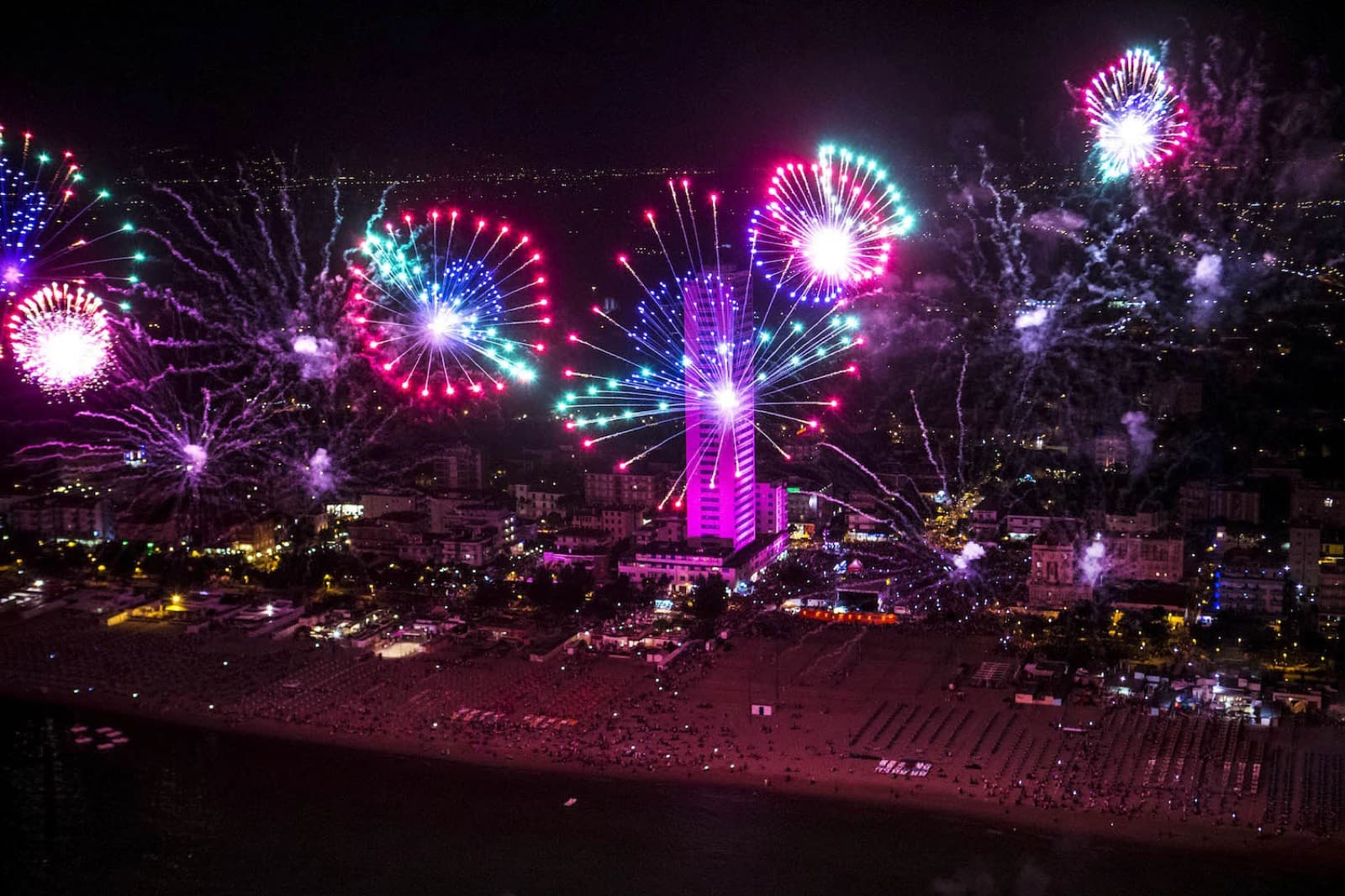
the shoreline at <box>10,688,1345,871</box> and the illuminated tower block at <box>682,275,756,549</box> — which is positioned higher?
the illuminated tower block at <box>682,275,756,549</box>

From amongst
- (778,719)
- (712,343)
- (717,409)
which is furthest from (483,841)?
(712,343)

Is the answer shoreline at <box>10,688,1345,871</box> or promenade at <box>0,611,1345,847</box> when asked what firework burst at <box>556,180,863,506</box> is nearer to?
promenade at <box>0,611,1345,847</box>

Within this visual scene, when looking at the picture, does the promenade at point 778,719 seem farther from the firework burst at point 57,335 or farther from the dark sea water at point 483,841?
the firework burst at point 57,335

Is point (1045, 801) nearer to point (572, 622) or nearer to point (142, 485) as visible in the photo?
point (572, 622)

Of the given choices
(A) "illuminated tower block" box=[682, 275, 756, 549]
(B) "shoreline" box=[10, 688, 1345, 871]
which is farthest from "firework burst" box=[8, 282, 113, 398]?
(A) "illuminated tower block" box=[682, 275, 756, 549]

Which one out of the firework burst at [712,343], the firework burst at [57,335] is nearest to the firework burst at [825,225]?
the firework burst at [712,343]

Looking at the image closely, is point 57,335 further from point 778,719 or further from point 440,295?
point 778,719
